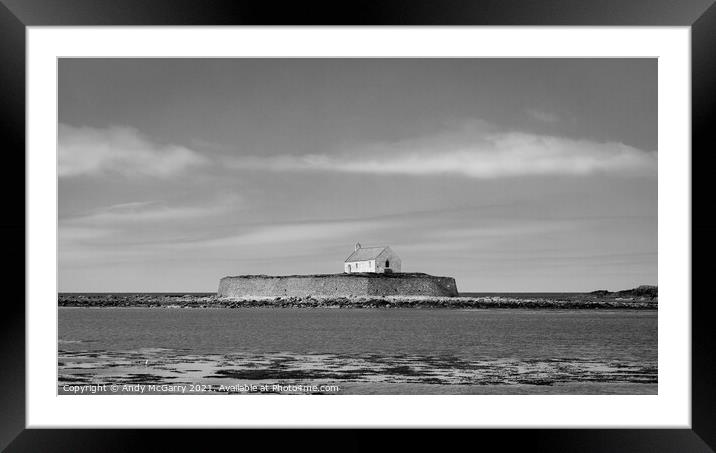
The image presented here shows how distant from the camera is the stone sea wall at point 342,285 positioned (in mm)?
36625

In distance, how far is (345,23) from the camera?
3859 millimetres

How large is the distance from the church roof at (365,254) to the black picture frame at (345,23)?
104ft

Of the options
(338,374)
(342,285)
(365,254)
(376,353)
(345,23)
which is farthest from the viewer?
(342,285)

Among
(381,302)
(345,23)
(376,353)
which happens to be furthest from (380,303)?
(345,23)

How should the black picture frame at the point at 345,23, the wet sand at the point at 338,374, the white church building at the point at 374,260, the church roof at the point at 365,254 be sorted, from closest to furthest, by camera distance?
1. the black picture frame at the point at 345,23
2. the wet sand at the point at 338,374
3. the white church building at the point at 374,260
4. the church roof at the point at 365,254

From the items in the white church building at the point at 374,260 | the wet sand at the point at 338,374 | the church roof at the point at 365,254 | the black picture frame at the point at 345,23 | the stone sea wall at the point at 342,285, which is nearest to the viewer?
the black picture frame at the point at 345,23

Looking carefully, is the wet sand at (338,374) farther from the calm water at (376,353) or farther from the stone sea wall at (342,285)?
the stone sea wall at (342,285)

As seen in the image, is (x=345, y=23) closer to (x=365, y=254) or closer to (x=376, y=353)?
(x=376, y=353)

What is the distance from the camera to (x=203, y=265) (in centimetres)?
3972

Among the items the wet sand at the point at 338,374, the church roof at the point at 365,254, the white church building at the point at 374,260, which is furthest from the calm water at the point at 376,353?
the church roof at the point at 365,254

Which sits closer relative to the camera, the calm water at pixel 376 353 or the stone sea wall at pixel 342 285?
the calm water at pixel 376 353

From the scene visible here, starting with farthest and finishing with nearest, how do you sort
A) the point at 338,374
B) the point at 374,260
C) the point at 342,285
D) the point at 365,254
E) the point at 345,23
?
the point at 342,285 < the point at 365,254 < the point at 374,260 < the point at 338,374 < the point at 345,23

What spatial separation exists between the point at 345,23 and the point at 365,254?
108 ft

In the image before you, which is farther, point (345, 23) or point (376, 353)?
point (376, 353)
